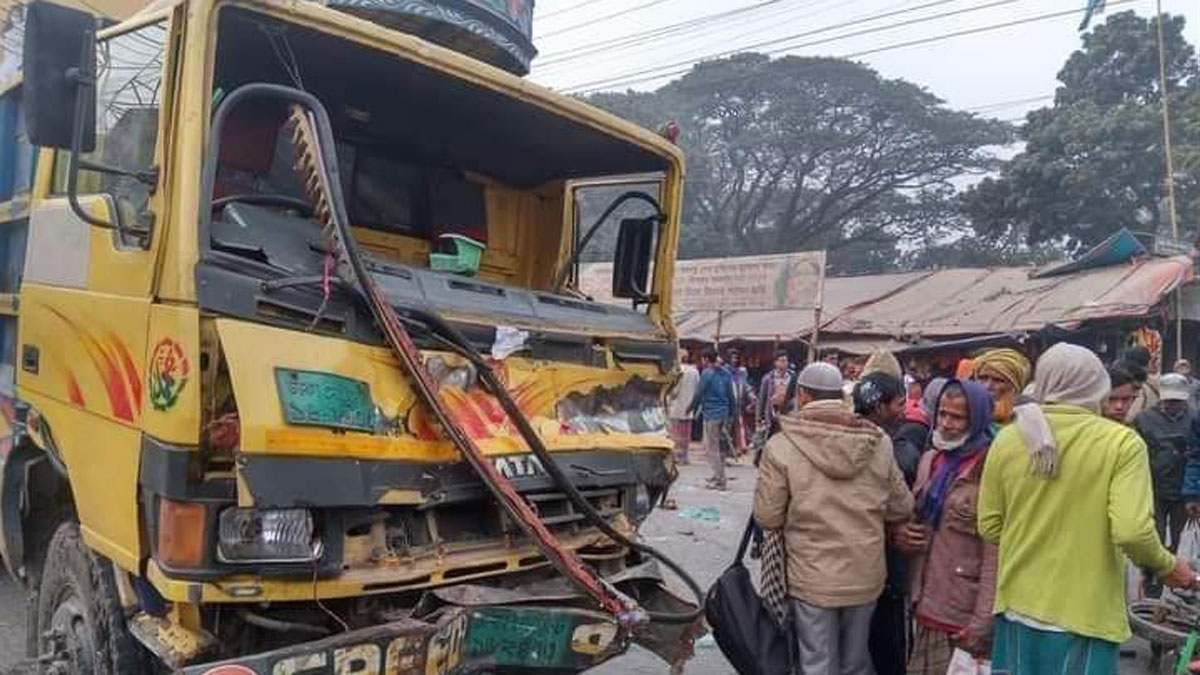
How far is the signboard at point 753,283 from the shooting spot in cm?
1656

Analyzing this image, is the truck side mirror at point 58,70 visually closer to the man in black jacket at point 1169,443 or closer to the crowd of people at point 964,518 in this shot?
the crowd of people at point 964,518

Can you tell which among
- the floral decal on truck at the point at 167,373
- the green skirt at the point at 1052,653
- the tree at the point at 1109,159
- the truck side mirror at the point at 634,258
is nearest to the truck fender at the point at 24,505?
the floral decal on truck at the point at 167,373

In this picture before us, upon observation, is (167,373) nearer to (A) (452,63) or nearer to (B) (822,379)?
(A) (452,63)

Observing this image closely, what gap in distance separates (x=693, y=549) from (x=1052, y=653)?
4863 mm

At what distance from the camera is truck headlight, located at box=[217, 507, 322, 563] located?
101 inches

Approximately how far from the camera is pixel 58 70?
2.79 metres

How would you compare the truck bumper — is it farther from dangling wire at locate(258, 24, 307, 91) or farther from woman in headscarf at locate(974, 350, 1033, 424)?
dangling wire at locate(258, 24, 307, 91)

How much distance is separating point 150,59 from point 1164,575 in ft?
11.3

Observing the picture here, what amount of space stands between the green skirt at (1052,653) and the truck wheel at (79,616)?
261 cm

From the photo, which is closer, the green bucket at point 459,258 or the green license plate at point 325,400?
the green license plate at point 325,400

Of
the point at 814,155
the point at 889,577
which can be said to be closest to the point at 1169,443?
the point at 889,577

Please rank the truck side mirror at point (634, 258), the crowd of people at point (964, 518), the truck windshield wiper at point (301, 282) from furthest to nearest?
the truck side mirror at point (634, 258), the crowd of people at point (964, 518), the truck windshield wiper at point (301, 282)

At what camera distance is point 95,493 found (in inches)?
117

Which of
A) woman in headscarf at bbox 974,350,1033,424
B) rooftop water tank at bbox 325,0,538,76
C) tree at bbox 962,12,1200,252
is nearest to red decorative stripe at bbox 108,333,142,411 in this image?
rooftop water tank at bbox 325,0,538,76
